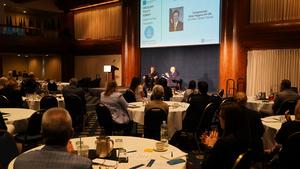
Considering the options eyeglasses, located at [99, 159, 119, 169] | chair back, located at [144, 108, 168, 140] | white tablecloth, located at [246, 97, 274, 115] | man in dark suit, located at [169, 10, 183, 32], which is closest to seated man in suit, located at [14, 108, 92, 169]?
eyeglasses, located at [99, 159, 119, 169]

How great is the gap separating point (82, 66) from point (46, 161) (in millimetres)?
17336

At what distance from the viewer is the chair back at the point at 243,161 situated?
7.14 ft

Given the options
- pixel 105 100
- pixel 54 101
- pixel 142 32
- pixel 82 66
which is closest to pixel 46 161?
pixel 105 100

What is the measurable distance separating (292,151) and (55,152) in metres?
2.18

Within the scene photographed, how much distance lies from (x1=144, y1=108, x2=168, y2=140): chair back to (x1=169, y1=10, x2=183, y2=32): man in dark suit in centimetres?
821

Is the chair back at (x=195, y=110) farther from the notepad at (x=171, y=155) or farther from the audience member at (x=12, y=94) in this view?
the audience member at (x=12, y=94)

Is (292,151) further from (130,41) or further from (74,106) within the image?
(130,41)

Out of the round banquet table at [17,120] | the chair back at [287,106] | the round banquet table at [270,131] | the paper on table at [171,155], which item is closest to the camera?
the paper on table at [171,155]

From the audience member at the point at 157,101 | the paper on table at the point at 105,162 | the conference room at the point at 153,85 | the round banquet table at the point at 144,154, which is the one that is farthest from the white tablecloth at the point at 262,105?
the paper on table at the point at 105,162

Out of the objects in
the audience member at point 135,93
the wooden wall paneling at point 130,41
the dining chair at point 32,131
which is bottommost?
the dining chair at point 32,131

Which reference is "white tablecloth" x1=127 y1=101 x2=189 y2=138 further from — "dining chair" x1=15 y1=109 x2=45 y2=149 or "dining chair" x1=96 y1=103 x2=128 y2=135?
"dining chair" x1=15 y1=109 x2=45 y2=149

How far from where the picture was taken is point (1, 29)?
618 inches

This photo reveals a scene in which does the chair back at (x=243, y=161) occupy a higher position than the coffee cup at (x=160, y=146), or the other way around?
the chair back at (x=243, y=161)

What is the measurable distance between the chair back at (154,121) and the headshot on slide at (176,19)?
8.21 meters
